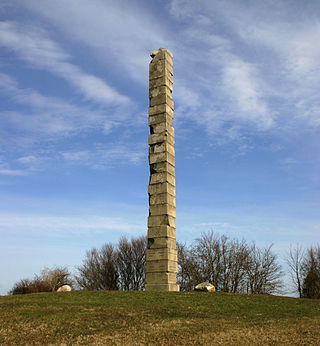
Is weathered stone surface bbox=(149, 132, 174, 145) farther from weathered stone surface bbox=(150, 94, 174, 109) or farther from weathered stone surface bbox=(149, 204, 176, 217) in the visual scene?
weathered stone surface bbox=(149, 204, 176, 217)

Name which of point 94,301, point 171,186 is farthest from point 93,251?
point 94,301

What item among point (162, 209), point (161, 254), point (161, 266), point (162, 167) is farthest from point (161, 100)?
point (161, 266)

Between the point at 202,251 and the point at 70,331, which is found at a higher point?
the point at 202,251

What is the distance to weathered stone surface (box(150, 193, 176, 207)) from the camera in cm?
1947

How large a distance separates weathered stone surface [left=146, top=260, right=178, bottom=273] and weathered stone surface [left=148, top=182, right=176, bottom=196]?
363 centimetres

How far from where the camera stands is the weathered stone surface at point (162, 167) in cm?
1994

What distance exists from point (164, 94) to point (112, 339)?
1499 cm

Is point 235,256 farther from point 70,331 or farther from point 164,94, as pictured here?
point 70,331

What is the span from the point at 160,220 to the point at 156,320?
8.53m

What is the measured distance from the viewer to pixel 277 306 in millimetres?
14602

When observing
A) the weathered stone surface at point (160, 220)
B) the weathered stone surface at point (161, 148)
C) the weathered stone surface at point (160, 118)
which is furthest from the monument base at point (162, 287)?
the weathered stone surface at point (160, 118)

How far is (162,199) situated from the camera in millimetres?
19547

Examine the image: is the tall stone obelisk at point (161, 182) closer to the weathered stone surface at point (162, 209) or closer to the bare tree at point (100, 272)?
the weathered stone surface at point (162, 209)

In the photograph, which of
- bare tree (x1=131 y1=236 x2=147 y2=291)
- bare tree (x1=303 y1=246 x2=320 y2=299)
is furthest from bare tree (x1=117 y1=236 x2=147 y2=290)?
bare tree (x1=303 y1=246 x2=320 y2=299)
